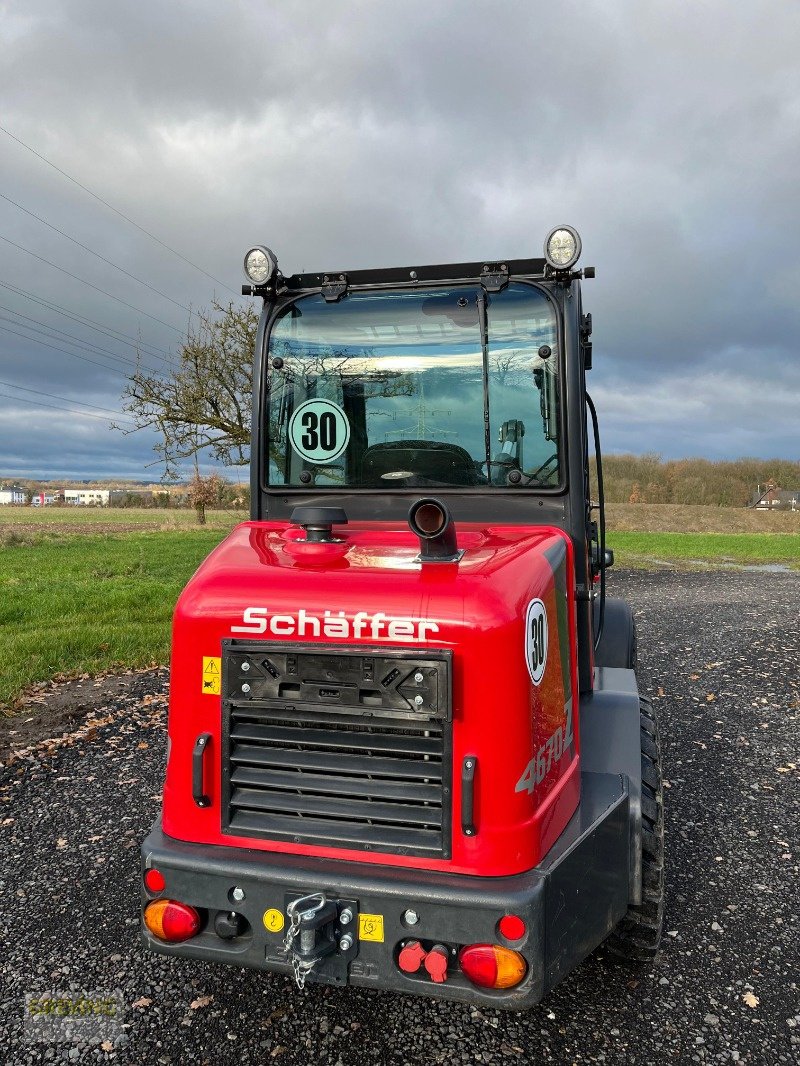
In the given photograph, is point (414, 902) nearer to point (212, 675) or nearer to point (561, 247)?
point (212, 675)

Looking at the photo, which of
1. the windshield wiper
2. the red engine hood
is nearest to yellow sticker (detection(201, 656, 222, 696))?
the red engine hood

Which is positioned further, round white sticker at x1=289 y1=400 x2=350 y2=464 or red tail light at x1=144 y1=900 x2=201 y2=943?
round white sticker at x1=289 y1=400 x2=350 y2=464

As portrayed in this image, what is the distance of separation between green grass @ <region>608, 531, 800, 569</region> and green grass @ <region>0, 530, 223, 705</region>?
12.4m

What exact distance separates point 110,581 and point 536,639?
41.2 ft

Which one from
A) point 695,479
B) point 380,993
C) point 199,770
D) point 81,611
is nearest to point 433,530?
point 199,770

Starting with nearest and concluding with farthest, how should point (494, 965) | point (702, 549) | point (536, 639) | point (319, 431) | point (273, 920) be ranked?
point (494, 965) → point (273, 920) → point (536, 639) → point (319, 431) → point (702, 549)

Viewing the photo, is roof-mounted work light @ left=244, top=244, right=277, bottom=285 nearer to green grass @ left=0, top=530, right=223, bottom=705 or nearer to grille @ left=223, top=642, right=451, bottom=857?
grille @ left=223, top=642, right=451, bottom=857

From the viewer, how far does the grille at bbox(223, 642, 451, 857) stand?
232 centimetres

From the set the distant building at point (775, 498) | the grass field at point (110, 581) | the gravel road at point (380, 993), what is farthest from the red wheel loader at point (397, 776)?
the distant building at point (775, 498)

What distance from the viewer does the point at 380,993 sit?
2.96 meters

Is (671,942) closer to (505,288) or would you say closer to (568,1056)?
(568,1056)

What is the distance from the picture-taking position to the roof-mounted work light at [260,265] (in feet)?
11.7

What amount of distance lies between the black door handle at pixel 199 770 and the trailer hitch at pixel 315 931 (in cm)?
45

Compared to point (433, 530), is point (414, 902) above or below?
below
